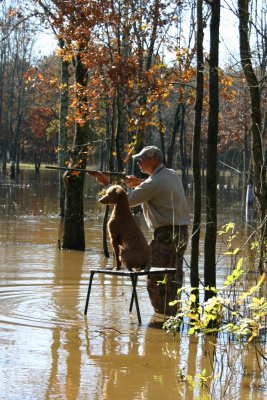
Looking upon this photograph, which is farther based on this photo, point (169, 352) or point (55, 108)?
point (55, 108)

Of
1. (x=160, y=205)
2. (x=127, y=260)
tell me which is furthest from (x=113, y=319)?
(x=160, y=205)

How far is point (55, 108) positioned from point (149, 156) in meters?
56.7

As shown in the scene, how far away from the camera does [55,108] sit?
217 ft

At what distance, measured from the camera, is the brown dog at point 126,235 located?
9.61 m

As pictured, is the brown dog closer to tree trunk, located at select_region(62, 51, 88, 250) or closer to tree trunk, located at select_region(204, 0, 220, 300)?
tree trunk, located at select_region(204, 0, 220, 300)

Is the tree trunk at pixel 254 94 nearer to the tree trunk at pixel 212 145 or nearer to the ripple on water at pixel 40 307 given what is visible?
the tree trunk at pixel 212 145

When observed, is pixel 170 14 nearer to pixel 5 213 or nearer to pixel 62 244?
pixel 62 244

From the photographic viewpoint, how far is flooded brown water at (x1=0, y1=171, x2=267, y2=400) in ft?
22.6

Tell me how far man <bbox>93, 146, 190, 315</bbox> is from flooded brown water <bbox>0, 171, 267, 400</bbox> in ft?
1.08

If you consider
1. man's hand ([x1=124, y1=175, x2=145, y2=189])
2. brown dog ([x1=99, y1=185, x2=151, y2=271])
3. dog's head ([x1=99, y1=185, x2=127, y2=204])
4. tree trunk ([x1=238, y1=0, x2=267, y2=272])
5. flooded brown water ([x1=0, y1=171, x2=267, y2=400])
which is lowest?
flooded brown water ([x1=0, y1=171, x2=267, y2=400])

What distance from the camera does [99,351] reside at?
819 centimetres

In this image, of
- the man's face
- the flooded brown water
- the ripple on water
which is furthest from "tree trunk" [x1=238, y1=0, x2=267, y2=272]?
the ripple on water

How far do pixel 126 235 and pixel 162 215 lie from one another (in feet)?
2.07

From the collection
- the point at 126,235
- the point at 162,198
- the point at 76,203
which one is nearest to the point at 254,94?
the point at 162,198
